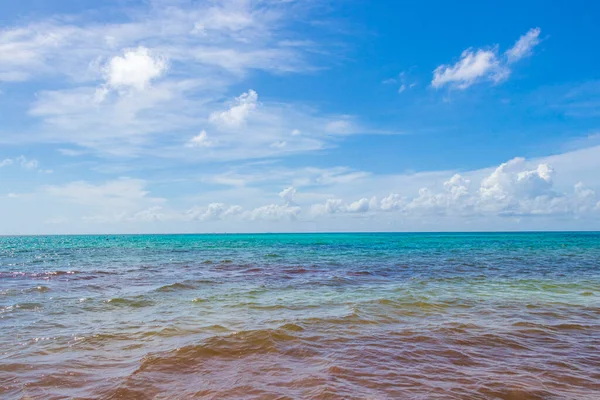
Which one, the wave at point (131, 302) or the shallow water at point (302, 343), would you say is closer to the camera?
the shallow water at point (302, 343)

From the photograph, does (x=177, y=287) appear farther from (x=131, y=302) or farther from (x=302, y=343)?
(x=302, y=343)

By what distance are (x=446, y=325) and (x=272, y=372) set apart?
5.80 metres

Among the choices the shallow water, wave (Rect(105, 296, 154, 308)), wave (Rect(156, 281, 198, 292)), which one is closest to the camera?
the shallow water

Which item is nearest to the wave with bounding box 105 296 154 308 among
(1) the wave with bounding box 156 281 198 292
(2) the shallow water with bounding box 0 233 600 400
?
(2) the shallow water with bounding box 0 233 600 400

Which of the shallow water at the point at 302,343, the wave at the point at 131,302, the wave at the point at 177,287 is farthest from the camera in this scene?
the wave at the point at 177,287

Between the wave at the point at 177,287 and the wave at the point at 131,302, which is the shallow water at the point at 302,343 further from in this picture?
the wave at the point at 177,287

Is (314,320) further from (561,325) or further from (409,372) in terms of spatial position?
(561,325)

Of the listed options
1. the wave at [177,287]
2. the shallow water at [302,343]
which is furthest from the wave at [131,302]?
the wave at [177,287]

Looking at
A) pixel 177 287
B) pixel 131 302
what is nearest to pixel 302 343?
pixel 131 302

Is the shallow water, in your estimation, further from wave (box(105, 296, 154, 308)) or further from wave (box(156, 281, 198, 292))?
wave (box(156, 281, 198, 292))

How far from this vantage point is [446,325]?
11.3 m

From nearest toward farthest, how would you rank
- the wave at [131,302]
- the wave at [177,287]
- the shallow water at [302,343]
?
1. the shallow water at [302,343]
2. the wave at [131,302]
3. the wave at [177,287]

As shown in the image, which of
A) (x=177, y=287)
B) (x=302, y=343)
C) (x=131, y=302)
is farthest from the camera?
(x=177, y=287)

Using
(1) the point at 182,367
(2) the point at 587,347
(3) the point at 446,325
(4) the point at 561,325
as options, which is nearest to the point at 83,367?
(1) the point at 182,367
